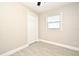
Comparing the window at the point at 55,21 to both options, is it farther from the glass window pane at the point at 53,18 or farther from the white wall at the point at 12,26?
the white wall at the point at 12,26

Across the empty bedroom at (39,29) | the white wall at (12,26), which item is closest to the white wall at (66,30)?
the empty bedroom at (39,29)

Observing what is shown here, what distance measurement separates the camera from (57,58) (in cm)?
142

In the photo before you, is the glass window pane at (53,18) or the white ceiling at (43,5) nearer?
the white ceiling at (43,5)

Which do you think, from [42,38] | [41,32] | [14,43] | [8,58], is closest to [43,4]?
[41,32]

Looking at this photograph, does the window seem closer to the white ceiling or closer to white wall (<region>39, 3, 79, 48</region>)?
white wall (<region>39, 3, 79, 48</region>)

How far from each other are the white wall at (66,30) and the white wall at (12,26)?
359 millimetres

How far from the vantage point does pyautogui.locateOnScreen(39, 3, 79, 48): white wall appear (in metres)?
1.71

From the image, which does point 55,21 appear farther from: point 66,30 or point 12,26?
point 12,26

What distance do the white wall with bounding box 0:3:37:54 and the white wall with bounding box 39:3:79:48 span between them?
14.2 inches

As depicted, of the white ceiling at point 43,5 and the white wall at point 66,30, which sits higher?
the white ceiling at point 43,5

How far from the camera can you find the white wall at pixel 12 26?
164 centimetres

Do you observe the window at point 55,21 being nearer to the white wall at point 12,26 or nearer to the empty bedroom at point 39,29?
the empty bedroom at point 39,29

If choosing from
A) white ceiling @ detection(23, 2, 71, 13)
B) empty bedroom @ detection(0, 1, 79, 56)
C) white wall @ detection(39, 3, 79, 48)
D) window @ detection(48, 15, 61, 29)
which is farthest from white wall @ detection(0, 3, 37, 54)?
window @ detection(48, 15, 61, 29)

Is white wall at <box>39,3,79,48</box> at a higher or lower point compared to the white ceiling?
lower
